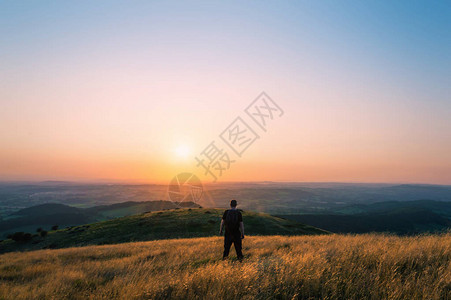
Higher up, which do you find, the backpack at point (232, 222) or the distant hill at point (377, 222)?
the backpack at point (232, 222)

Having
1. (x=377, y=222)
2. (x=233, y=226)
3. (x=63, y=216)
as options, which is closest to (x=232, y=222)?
(x=233, y=226)

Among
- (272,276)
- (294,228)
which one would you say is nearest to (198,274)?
(272,276)

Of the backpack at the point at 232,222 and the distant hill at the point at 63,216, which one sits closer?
the backpack at the point at 232,222

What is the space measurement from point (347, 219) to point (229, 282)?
184 metres

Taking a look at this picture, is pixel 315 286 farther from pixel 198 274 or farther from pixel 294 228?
pixel 294 228

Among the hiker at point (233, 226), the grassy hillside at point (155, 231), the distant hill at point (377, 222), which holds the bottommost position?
the distant hill at point (377, 222)

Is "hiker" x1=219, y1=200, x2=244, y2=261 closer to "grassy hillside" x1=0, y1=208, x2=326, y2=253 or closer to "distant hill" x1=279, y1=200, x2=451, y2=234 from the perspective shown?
"grassy hillside" x1=0, y1=208, x2=326, y2=253

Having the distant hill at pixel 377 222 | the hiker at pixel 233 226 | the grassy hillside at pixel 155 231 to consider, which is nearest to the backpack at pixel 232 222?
the hiker at pixel 233 226

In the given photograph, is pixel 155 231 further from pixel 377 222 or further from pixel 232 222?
pixel 377 222

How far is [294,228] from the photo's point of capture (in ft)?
160

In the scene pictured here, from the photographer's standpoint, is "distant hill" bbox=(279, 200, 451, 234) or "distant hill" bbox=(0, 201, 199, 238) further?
"distant hill" bbox=(279, 200, 451, 234)

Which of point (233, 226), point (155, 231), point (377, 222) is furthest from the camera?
point (377, 222)

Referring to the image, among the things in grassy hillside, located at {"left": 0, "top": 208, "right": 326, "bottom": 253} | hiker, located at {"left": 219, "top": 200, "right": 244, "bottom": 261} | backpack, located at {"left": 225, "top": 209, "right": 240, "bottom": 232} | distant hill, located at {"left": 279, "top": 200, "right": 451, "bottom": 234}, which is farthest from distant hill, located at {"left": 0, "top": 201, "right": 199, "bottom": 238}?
backpack, located at {"left": 225, "top": 209, "right": 240, "bottom": 232}

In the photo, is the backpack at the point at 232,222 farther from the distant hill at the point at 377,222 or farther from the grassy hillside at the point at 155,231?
the distant hill at the point at 377,222
